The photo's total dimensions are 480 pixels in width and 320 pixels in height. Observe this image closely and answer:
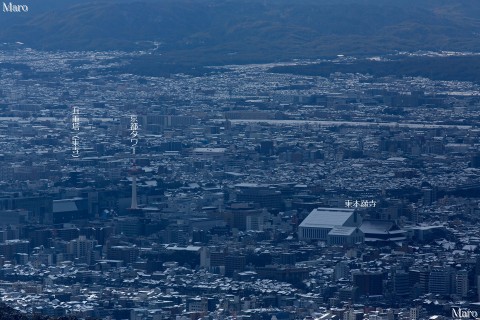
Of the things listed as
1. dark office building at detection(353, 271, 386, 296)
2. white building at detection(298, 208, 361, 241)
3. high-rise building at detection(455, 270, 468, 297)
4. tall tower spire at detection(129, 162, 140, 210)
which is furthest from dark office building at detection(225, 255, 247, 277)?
tall tower spire at detection(129, 162, 140, 210)

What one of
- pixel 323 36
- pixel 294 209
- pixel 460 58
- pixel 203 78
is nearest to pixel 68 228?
pixel 294 209

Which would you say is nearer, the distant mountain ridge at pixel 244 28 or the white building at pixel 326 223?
the white building at pixel 326 223

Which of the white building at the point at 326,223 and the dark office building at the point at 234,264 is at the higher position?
the white building at the point at 326,223

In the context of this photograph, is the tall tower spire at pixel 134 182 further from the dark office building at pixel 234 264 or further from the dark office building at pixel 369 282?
the dark office building at pixel 369 282

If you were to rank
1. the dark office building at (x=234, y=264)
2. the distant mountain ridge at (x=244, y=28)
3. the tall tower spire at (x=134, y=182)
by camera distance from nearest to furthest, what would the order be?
the dark office building at (x=234, y=264) → the tall tower spire at (x=134, y=182) → the distant mountain ridge at (x=244, y=28)

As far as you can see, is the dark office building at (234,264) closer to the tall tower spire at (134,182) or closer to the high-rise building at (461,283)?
the high-rise building at (461,283)

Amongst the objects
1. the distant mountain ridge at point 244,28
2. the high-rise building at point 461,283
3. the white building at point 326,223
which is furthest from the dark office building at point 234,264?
the distant mountain ridge at point 244,28

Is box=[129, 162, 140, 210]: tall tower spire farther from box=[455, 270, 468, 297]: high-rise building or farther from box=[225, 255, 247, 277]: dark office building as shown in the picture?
box=[455, 270, 468, 297]: high-rise building

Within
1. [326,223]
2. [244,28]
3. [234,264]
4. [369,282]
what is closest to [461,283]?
[369,282]

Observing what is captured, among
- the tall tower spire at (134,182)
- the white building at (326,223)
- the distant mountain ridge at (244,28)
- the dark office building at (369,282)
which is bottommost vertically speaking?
the dark office building at (369,282)

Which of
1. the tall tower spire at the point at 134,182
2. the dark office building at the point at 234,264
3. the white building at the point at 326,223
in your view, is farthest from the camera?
the tall tower spire at the point at 134,182
